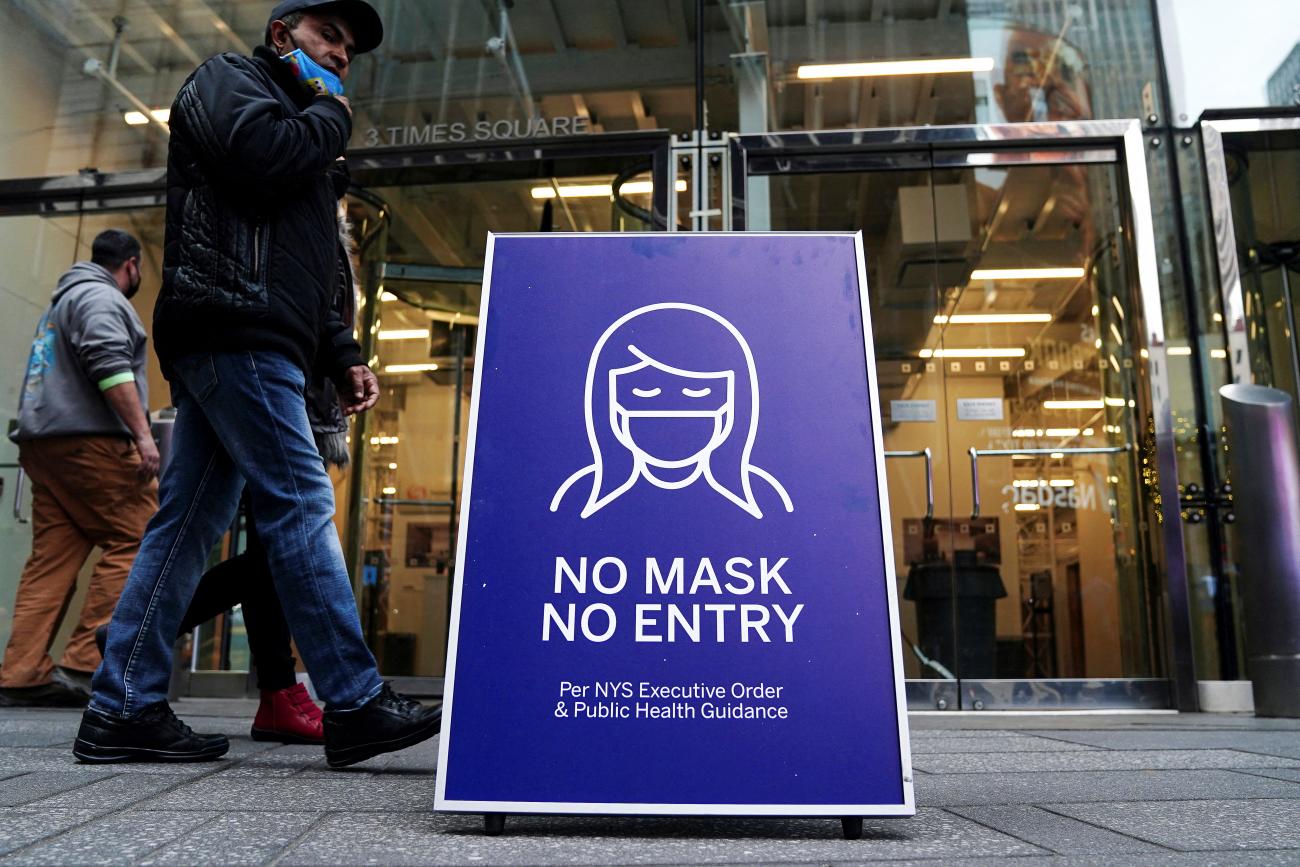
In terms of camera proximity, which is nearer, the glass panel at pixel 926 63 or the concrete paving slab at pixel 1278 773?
the concrete paving slab at pixel 1278 773

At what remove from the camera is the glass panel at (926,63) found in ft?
17.1

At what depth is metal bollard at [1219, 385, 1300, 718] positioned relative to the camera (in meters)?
3.98

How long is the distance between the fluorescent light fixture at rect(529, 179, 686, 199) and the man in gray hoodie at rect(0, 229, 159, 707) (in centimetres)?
250

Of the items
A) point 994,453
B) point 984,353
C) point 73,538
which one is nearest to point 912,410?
point 994,453

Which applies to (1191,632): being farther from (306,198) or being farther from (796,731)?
(306,198)

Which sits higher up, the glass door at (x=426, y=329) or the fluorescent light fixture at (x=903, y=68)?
the fluorescent light fixture at (x=903, y=68)

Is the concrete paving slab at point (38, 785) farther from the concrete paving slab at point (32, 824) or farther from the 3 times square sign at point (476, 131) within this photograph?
the 3 times square sign at point (476, 131)

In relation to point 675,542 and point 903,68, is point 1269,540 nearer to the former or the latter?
point 903,68

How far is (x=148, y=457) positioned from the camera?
3.54 meters

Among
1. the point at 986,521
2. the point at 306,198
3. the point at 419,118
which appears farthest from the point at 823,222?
the point at 306,198

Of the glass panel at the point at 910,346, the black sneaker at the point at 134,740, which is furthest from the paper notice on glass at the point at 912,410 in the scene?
the black sneaker at the point at 134,740

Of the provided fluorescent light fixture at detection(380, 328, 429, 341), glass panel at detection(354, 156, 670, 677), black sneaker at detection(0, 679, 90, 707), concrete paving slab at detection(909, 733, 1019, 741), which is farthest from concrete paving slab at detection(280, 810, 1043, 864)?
fluorescent light fixture at detection(380, 328, 429, 341)

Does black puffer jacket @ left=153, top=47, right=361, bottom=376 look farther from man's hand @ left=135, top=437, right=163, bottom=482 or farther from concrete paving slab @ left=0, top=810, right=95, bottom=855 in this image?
man's hand @ left=135, top=437, right=163, bottom=482

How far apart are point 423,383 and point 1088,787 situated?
251 inches
